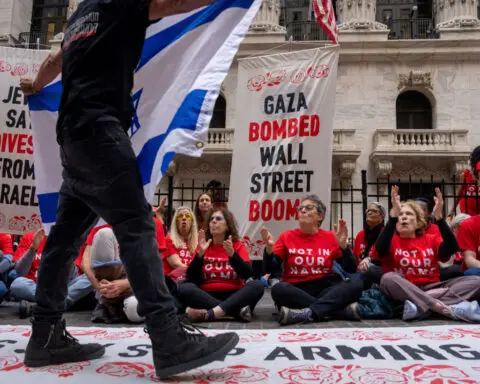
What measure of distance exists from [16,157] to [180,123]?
3291 millimetres

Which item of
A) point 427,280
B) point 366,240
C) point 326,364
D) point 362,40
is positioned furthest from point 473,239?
point 362,40

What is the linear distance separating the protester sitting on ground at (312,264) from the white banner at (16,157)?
102 inches

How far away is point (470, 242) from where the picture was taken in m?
4.55

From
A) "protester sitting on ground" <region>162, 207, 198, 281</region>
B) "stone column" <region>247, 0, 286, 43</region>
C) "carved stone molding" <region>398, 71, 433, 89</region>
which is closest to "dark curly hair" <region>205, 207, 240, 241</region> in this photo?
"protester sitting on ground" <region>162, 207, 198, 281</region>

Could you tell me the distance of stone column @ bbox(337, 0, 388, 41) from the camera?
49.2 feet

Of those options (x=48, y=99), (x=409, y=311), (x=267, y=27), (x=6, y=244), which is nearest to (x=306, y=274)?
(x=409, y=311)

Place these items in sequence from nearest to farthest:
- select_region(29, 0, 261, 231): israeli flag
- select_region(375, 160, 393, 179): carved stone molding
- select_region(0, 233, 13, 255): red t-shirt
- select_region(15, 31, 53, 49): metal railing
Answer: select_region(29, 0, 261, 231): israeli flag
select_region(0, 233, 13, 255): red t-shirt
select_region(375, 160, 393, 179): carved stone molding
select_region(15, 31, 53, 49): metal railing

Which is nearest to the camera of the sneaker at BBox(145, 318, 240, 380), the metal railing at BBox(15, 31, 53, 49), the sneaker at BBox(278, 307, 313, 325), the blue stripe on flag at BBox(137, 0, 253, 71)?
the sneaker at BBox(145, 318, 240, 380)

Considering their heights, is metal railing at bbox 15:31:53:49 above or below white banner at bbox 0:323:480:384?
above

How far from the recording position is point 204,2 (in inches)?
76.9

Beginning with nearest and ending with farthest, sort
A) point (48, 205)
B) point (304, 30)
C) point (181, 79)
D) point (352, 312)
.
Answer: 1. point (181, 79)
2. point (48, 205)
3. point (352, 312)
4. point (304, 30)

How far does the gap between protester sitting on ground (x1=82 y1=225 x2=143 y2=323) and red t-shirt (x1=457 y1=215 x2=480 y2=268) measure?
10.8 feet

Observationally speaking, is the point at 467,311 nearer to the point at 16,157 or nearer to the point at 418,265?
the point at 418,265

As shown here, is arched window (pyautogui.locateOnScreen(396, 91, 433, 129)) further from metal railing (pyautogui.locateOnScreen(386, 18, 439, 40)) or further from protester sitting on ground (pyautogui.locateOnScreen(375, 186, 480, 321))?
protester sitting on ground (pyautogui.locateOnScreen(375, 186, 480, 321))
